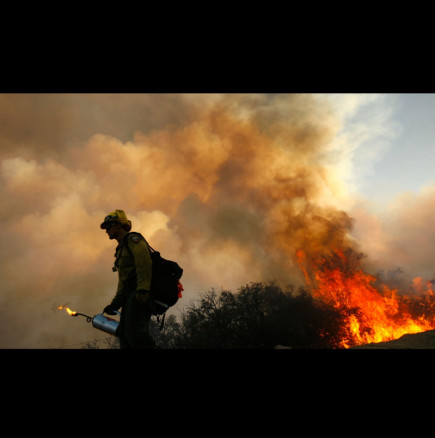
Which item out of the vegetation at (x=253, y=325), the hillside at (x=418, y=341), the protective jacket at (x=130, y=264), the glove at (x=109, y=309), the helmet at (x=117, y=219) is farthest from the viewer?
the vegetation at (x=253, y=325)

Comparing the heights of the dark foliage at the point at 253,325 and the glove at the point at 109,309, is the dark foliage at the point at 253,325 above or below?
above

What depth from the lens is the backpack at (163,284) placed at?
393cm

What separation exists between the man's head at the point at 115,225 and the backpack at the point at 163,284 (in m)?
0.50

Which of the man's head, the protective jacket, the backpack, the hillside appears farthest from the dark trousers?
the hillside

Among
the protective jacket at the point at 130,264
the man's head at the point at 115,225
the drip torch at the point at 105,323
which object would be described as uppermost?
the man's head at the point at 115,225

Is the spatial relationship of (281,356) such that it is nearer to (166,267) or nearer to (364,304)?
(166,267)

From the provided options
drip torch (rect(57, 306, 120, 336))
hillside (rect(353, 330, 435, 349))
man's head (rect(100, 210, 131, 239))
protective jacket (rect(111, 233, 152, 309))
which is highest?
man's head (rect(100, 210, 131, 239))

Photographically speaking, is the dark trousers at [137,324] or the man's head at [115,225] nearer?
the dark trousers at [137,324]

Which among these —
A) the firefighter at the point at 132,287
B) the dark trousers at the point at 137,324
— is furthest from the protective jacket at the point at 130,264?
the dark trousers at the point at 137,324

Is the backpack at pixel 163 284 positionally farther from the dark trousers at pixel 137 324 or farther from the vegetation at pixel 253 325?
the vegetation at pixel 253 325

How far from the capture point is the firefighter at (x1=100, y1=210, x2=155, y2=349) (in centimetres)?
375

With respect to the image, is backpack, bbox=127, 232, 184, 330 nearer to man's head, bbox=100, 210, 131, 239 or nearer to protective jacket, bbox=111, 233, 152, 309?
protective jacket, bbox=111, 233, 152, 309
